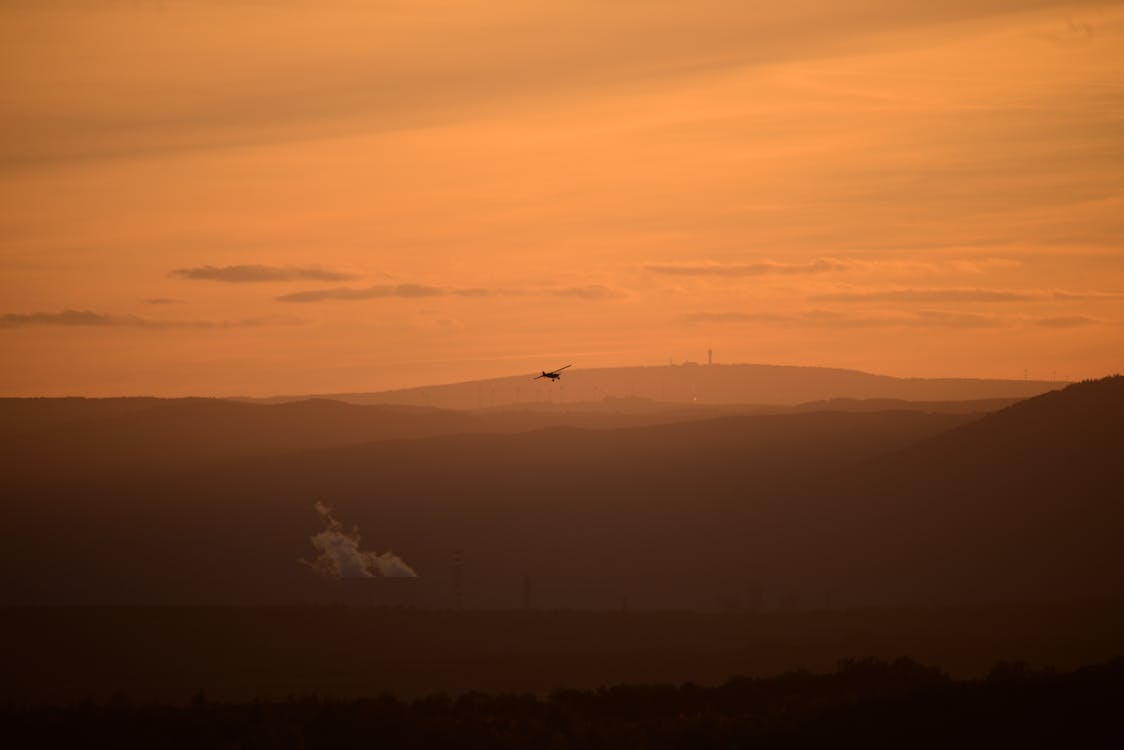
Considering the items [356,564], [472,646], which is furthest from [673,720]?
[356,564]

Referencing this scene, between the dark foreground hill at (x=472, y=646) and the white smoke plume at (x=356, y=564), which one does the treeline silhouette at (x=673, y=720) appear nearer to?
the dark foreground hill at (x=472, y=646)

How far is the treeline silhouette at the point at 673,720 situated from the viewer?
42000 millimetres

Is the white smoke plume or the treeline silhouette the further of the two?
the white smoke plume

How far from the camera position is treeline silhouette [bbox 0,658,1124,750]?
138 feet

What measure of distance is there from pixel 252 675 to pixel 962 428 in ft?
388

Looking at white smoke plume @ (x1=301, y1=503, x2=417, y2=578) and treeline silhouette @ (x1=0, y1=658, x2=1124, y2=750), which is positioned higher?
white smoke plume @ (x1=301, y1=503, x2=417, y2=578)

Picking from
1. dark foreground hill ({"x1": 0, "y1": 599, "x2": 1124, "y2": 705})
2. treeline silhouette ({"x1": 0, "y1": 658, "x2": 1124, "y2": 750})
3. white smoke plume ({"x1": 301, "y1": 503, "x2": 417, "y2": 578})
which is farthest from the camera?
white smoke plume ({"x1": 301, "y1": 503, "x2": 417, "y2": 578})

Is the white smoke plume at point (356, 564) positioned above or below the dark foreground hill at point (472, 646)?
above

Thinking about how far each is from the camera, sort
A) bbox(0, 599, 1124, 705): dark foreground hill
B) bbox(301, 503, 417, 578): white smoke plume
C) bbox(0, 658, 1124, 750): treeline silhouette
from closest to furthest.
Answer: bbox(0, 658, 1124, 750): treeline silhouette
bbox(0, 599, 1124, 705): dark foreground hill
bbox(301, 503, 417, 578): white smoke plume

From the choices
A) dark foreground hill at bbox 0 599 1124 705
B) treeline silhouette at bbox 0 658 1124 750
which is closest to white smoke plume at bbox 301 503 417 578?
dark foreground hill at bbox 0 599 1124 705

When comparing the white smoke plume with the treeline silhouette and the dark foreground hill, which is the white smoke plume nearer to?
the dark foreground hill

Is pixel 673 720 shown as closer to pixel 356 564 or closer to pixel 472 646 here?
pixel 472 646

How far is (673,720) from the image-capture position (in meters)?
48.9

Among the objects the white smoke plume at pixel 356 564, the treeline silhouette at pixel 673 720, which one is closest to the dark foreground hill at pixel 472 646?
the treeline silhouette at pixel 673 720
